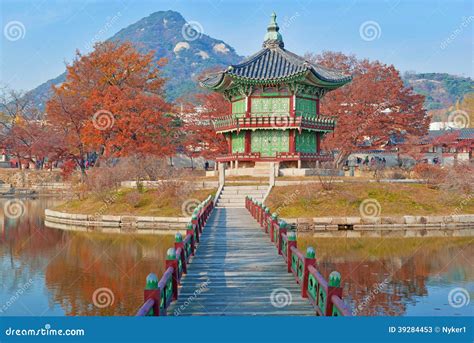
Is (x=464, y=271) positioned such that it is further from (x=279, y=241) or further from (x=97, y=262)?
(x=97, y=262)

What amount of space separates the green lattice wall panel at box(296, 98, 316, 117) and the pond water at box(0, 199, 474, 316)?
1800cm

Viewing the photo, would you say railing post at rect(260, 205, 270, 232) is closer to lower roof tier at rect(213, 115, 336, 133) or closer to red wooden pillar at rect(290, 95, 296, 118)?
lower roof tier at rect(213, 115, 336, 133)

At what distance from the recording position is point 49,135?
62750 mm

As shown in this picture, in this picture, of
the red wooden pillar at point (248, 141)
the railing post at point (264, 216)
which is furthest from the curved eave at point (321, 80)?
the railing post at point (264, 216)

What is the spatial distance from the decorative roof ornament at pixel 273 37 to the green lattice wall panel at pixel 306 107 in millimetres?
6085

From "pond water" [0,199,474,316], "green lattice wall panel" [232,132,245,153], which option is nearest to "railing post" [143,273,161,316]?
"pond water" [0,199,474,316]

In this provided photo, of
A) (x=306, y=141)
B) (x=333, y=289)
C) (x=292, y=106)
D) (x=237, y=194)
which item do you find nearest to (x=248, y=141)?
(x=292, y=106)

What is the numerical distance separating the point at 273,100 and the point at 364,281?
2697 cm

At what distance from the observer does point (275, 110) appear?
140 feet

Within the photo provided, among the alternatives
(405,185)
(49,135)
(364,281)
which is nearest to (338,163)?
(405,185)

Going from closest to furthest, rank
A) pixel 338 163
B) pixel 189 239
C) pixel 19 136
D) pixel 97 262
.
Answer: pixel 189 239, pixel 97 262, pixel 338 163, pixel 19 136

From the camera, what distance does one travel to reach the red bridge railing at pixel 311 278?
8.21 metres

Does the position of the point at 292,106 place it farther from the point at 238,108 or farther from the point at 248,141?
the point at 238,108

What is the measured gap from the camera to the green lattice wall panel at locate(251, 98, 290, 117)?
4228cm
